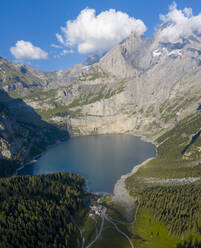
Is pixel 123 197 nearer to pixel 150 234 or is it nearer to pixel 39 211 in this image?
pixel 150 234

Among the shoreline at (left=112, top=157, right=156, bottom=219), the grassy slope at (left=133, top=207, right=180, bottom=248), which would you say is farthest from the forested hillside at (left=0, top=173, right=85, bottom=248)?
the grassy slope at (left=133, top=207, right=180, bottom=248)

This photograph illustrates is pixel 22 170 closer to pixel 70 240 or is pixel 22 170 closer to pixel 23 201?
pixel 23 201

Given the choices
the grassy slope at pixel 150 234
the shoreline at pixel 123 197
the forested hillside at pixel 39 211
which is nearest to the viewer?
the forested hillside at pixel 39 211

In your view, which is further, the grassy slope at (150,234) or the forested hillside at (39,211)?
the grassy slope at (150,234)

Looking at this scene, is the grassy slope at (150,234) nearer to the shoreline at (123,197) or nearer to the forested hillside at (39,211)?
the shoreline at (123,197)

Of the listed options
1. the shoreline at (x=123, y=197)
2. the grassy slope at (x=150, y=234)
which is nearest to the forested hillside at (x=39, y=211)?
the shoreline at (x=123, y=197)

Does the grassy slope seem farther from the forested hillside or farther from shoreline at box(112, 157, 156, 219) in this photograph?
the forested hillside

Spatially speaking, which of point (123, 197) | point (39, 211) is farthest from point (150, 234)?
point (39, 211)

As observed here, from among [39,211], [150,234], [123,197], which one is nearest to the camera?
[150,234]

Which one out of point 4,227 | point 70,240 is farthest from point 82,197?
point 4,227
